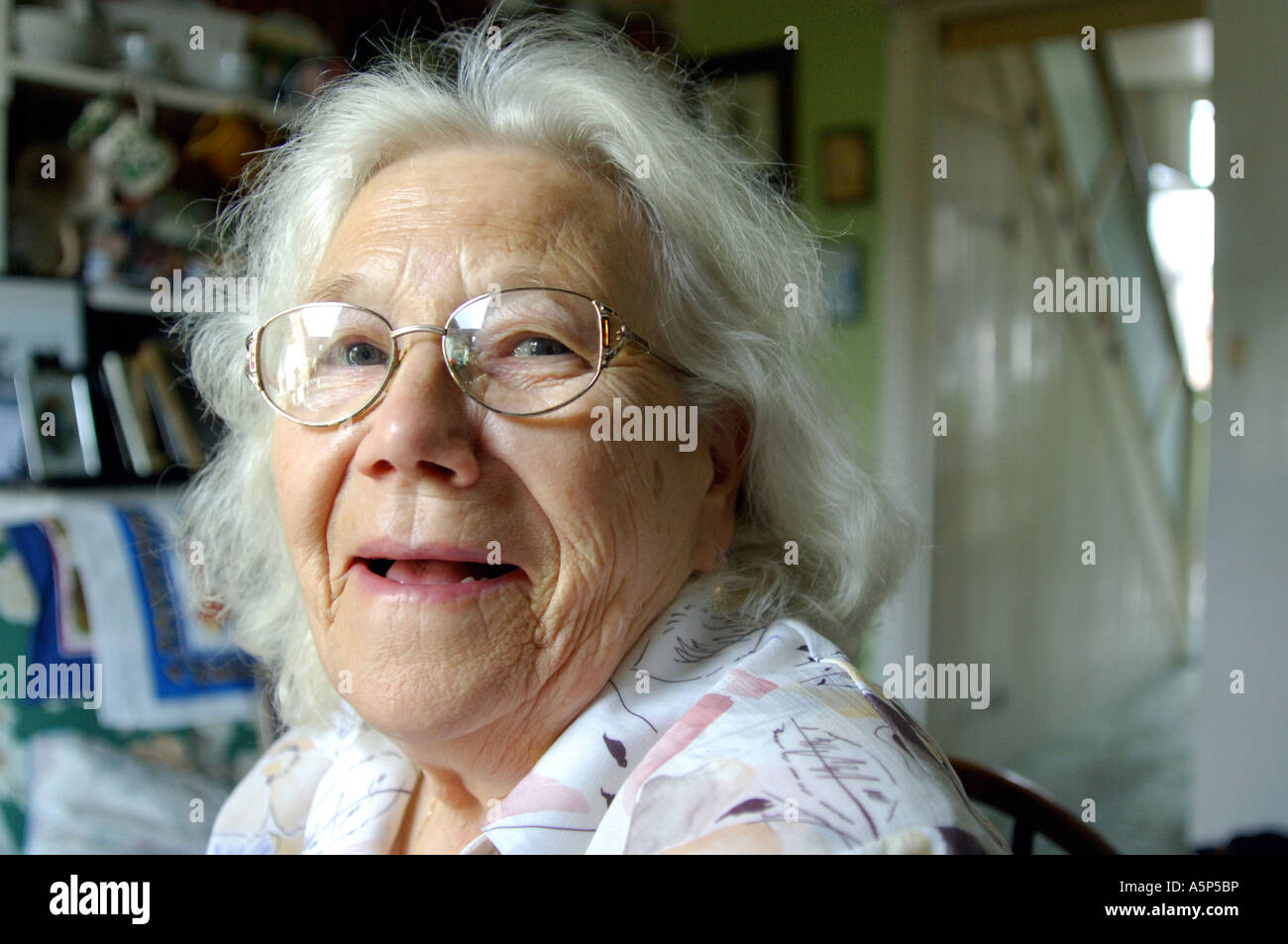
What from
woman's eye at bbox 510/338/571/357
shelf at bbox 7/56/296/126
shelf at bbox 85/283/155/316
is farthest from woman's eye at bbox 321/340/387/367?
shelf at bbox 85/283/155/316

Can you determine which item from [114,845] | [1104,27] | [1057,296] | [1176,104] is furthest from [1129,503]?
[114,845]

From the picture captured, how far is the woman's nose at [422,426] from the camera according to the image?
0.68m

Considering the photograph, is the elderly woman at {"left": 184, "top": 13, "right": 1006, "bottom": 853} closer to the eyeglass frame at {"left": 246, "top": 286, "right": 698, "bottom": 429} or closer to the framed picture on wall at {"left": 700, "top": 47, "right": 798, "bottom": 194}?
the eyeglass frame at {"left": 246, "top": 286, "right": 698, "bottom": 429}

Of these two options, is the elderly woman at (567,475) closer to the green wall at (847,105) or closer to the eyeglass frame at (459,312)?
the eyeglass frame at (459,312)

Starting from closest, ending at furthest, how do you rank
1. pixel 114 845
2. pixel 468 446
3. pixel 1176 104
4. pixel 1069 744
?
1. pixel 468 446
2. pixel 114 845
3. pixel 1069 744
4. pixel 1176 104

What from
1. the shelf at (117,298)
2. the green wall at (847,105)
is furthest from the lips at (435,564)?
the green wall at (847,105)

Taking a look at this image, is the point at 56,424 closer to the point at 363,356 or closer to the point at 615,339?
the point at 363,356

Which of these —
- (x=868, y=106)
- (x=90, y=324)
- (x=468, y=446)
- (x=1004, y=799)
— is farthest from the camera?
(x=868, y=106)

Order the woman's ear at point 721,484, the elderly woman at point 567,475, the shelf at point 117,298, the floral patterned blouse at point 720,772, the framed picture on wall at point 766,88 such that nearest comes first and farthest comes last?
the floral patterned blouse at point 720,772 → the elderly woman at point 567,475 → the woman's ear at point 721,484 → the shelf at point 117,298 → the framed picture on wall at point 766,88

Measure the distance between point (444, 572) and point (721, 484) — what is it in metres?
0.26

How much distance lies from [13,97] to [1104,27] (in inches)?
108

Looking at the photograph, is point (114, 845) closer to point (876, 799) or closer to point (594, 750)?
point (594, 750)

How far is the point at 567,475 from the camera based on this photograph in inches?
27.9

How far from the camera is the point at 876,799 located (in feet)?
1.79
